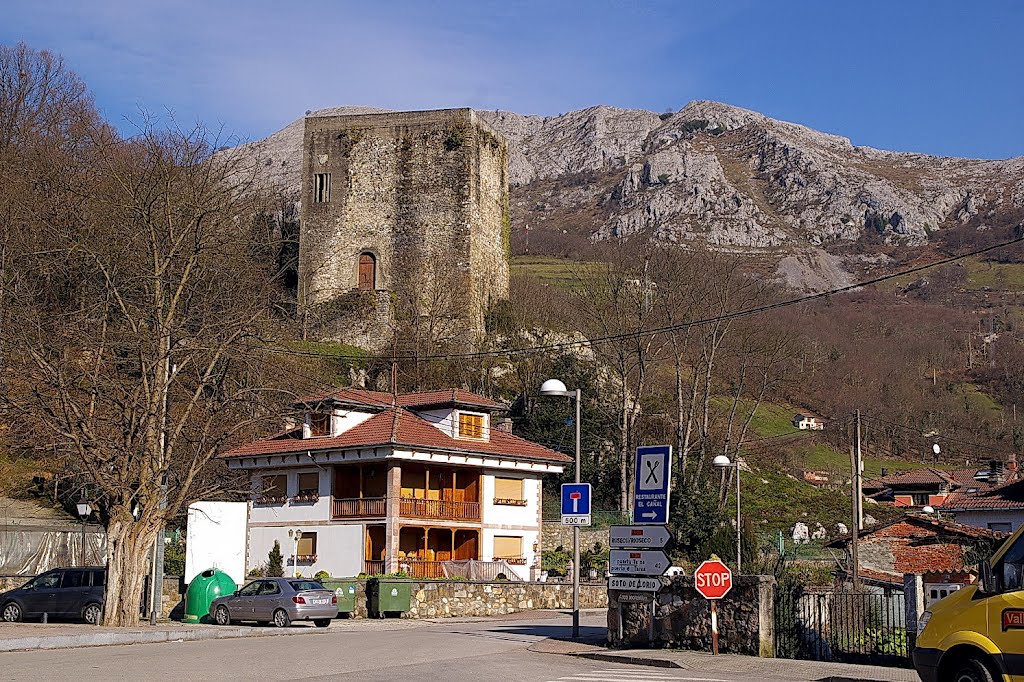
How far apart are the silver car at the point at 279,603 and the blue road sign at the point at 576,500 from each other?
6.46m

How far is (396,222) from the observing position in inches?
2552

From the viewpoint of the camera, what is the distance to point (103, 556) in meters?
35.4

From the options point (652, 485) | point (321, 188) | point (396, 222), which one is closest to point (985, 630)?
point (652, 485)

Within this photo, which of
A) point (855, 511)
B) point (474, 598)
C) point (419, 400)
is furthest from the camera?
point (419, 400)

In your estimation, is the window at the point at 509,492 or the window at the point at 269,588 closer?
the window at the point at 269,588

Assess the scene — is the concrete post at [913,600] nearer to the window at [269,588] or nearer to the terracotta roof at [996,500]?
the window at [269,588]

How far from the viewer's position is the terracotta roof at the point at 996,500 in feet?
147

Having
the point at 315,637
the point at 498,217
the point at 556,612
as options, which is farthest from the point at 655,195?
the point at 315,637

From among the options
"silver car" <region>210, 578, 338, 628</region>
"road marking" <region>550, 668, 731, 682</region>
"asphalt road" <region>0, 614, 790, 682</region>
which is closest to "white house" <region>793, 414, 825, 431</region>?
"silver car" <region>210, 578, 338, 628</region>

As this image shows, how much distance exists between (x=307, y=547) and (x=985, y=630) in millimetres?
32395

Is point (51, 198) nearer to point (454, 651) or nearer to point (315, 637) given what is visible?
point (315, 637)

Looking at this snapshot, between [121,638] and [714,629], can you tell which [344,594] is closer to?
[121,638]

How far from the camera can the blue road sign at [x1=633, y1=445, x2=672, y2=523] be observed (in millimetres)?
19969

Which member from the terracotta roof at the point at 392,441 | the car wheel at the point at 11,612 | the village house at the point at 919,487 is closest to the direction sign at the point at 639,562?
the car wheel at the point at 11,612
